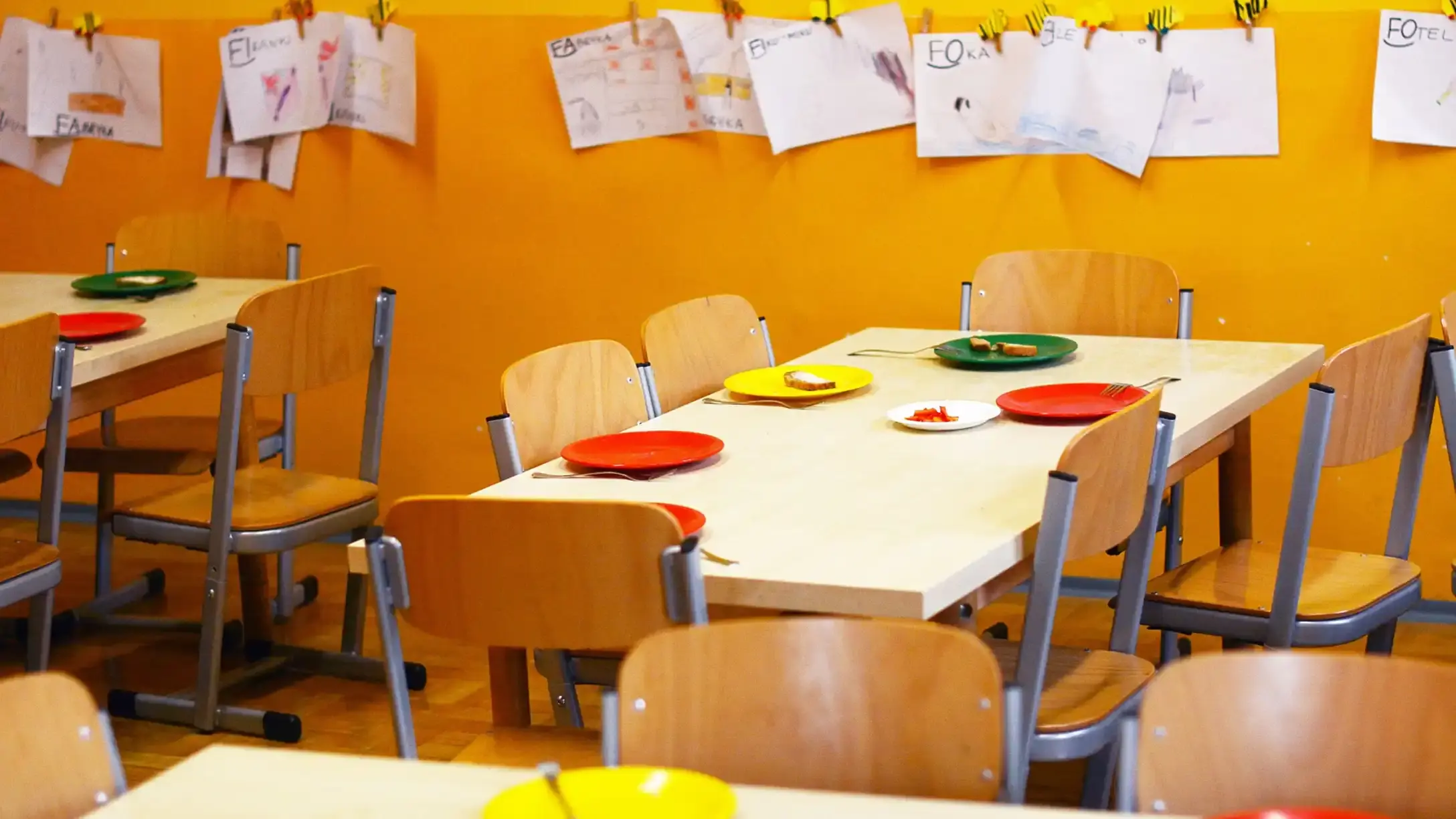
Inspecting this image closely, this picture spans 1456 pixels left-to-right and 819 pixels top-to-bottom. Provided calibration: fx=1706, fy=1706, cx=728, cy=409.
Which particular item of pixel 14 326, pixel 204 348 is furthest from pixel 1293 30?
pixel 14 326

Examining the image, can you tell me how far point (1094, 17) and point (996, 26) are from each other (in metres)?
0.21

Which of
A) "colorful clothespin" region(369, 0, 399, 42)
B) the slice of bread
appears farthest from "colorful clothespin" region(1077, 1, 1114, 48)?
"colorful clothespin" region(369, 0, 399, 42)

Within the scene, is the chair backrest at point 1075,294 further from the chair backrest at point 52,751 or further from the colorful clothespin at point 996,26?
the chair backrest at point 52,751

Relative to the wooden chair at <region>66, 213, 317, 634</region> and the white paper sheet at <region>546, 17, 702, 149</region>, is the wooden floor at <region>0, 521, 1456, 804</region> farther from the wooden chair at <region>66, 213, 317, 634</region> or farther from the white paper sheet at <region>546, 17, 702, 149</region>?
the white paper sheet at <region>546, 17, 702, 149</region>

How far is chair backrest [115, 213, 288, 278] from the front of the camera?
3.99m

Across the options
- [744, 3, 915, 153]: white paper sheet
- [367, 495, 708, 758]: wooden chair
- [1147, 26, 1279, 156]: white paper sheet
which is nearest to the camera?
[367, 495, 708, 758]: wooden chair

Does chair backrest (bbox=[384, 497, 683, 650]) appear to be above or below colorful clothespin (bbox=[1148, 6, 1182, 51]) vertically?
below

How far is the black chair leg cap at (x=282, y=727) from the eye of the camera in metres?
3.17

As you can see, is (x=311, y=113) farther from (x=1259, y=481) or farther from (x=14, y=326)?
(x=1259, y=481)

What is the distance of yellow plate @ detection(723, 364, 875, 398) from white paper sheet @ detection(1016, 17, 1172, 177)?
3.70ft

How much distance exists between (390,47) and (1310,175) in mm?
2191

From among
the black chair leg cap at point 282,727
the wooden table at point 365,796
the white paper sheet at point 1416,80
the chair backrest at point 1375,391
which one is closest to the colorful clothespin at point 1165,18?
the white paper sheet at point 1416,80

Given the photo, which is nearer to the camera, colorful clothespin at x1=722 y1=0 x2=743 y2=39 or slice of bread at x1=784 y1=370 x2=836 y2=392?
slice of bread at x1=784 y1=370 x2=836 y2=392

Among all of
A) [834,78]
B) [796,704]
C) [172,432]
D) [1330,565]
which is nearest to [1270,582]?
[1330,565]
